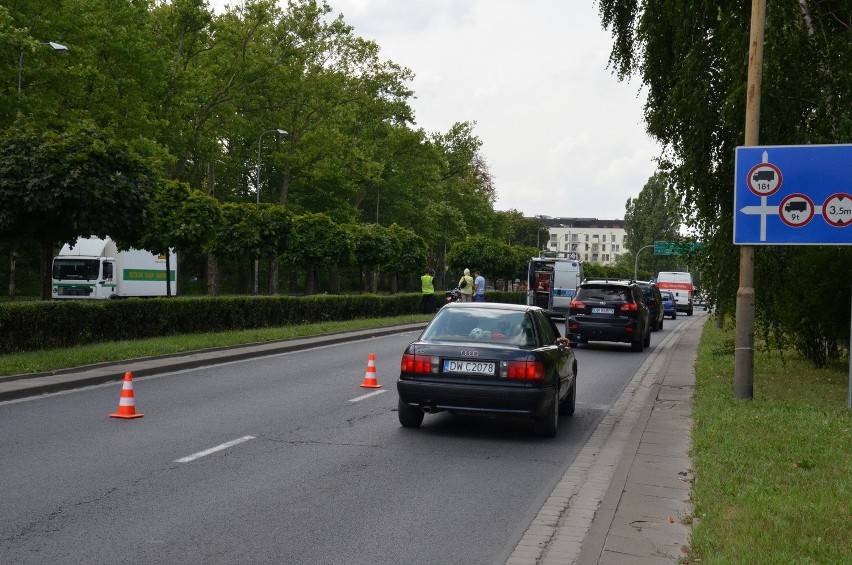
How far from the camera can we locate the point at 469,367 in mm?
10398

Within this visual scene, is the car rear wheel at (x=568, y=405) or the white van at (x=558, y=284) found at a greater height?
the white van at (x=558, y=284)

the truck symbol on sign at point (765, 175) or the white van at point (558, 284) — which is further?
the white van at point (558, 284)

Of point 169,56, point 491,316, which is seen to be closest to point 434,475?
point 491,316

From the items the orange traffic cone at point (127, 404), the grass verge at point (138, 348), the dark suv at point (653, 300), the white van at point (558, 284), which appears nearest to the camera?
the orange traffic cone at point (127, 404)

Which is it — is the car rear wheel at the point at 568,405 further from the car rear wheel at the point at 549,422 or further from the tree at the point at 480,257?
the tree at the point at 480,257

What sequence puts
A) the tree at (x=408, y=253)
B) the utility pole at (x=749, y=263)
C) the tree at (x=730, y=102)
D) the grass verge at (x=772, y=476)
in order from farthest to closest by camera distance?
1. the tree at (x=408, y=253)
2. the tree at (x=730, y=102)
3. the utility pole at (x=749, y=263)
4. the grass verge at (x=772, y=476)

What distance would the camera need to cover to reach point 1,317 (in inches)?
633

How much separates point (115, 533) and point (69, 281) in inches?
1621

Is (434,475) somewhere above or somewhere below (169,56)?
below

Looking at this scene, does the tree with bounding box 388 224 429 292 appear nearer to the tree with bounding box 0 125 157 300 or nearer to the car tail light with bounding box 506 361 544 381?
the tree with bounding box 0 125 157 300

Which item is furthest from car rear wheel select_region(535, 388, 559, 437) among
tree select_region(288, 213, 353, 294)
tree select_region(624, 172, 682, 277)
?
Result: tree select_region(624, 172, 682, 277)

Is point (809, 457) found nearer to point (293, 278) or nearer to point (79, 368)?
Answer: point (79, 368)

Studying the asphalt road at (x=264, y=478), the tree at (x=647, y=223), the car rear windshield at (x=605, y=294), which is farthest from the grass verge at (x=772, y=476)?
the tree at (x=647, y=223)

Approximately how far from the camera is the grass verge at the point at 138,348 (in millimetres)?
15055
